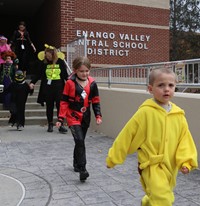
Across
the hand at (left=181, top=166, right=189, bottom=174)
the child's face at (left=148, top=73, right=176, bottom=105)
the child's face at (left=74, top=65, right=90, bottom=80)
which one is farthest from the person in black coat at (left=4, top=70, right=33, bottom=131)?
the hand at (left=181, top=166, right=189, bottom=174)

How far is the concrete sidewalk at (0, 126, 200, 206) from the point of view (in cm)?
387

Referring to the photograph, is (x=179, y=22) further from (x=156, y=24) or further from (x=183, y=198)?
(x=183, y=198)

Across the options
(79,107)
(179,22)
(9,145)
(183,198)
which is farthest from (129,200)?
(179,22)

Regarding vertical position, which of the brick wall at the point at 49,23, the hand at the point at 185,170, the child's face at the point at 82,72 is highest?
the brick wall at the point at 49,23

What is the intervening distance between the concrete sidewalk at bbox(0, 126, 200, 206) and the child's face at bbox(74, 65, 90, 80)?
136 centimetres

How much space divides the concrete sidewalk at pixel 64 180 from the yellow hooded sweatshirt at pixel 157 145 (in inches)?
43.7

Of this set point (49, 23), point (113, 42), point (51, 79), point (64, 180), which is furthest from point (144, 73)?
point (49, 23)

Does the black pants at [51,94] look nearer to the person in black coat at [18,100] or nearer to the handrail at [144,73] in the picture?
the person in black coat at [18,100]

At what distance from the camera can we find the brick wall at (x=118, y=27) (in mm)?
12742

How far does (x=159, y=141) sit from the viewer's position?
274 cm

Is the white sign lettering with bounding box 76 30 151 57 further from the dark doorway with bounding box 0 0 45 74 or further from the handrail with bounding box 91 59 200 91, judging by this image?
the handrail with bounding box 91 59 200 91

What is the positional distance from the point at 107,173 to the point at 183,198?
4.29 feet

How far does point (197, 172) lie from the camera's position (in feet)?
16.4

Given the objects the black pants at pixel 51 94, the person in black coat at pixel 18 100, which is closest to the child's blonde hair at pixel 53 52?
the black pants at pixel 51 94
